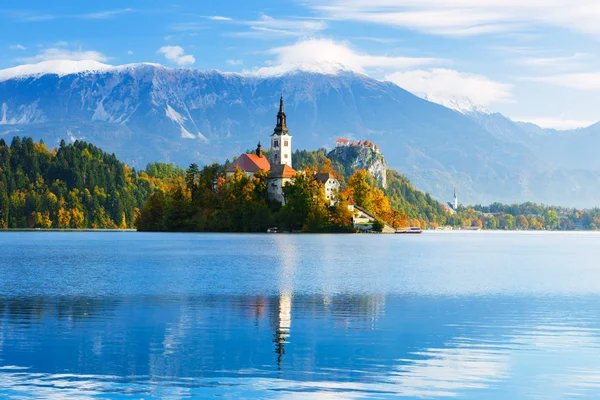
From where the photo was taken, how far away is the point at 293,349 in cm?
2958

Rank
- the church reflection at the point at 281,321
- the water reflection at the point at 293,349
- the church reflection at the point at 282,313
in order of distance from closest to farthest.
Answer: the water reflection at the point at 293,349
the church reflection at the point at 281,321
the church reflection at the point at 282,313

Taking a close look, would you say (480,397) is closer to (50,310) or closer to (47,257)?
(50,310)

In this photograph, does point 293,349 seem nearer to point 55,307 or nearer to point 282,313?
point 282,313

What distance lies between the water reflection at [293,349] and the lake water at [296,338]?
0.06m

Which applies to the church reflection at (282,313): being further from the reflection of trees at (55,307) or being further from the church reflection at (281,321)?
the reflection of trees at (55,307)

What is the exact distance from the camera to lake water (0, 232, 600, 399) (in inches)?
945

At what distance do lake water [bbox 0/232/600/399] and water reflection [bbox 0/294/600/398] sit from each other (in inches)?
2.3

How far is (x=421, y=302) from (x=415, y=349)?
16355 millimetres

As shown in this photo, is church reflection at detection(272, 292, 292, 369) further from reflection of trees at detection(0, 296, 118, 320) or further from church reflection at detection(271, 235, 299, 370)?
reflection of trees at detection(0, 296, 118, 320)

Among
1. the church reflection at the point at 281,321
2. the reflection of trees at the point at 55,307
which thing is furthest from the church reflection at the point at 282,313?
the reflection of trees at the point at 55,307

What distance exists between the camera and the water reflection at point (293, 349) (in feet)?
78.6

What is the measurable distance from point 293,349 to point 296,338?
96.6 inches

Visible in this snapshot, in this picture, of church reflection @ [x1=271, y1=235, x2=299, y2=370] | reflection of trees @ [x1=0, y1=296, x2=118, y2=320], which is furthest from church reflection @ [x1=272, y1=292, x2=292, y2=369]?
reflection of trees @ [x1=0, y1=296, x2=118, y2=320]

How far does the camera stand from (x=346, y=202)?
197 meters
